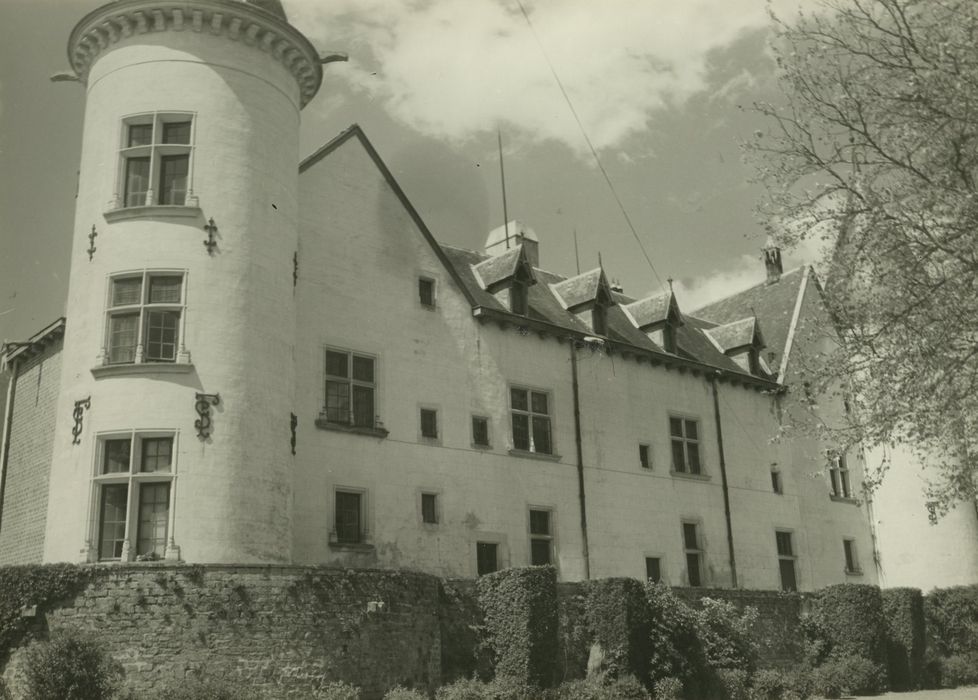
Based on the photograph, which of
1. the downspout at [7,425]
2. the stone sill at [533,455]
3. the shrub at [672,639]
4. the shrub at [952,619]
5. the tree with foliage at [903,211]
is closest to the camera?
the tree with foliage at [903,211]

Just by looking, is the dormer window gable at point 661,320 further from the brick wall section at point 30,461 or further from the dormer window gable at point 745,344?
the brick wall section at point 30,461

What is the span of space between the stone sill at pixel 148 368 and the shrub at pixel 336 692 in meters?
6.74

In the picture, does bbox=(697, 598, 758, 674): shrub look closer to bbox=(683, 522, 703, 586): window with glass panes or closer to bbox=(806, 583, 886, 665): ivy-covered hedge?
bbox=(806, 583, 886, 665): ivy-covered hedge

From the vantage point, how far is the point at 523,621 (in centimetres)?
2162

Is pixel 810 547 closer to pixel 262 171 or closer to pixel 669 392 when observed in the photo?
pixel 669 392

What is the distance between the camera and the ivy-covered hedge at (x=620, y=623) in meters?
23.2

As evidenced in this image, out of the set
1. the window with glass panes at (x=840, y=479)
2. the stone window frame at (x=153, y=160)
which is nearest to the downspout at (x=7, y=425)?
the stone window frame at (x=153, y=160)

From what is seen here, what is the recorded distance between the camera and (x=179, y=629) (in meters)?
17.7

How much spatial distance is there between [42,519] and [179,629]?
803cm

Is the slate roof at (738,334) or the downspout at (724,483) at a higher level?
the slate roof at (738,334)

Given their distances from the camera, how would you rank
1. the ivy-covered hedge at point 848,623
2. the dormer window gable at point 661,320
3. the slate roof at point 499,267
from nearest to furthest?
the ivy-covered hedge at point 848,623 → the slate roof at point 499,267 → the dormer window gable at point 661,320

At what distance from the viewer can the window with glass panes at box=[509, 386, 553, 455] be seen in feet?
Result: 94.1

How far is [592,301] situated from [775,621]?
10693 mm

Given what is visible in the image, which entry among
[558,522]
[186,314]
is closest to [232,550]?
[186,314]
